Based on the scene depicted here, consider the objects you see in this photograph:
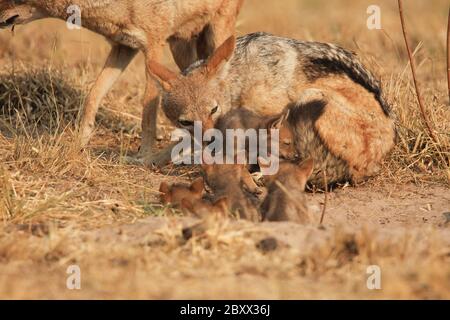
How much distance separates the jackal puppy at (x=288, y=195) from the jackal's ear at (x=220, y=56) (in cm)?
108

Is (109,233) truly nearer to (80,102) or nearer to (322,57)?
(322,57)

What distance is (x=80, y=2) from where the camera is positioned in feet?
23.6

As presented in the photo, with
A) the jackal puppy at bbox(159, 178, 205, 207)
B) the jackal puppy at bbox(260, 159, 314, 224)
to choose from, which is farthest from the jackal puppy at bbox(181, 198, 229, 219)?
the jackal puppy at bbox(260, 159, 314, 224)

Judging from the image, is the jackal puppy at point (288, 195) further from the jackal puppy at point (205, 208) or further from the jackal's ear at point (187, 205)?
the jackal's ear at point (187, 205)

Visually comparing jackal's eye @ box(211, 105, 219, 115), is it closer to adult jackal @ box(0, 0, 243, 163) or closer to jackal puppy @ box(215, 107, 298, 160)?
jackal puppy @ box(215, 107, 298, 160)

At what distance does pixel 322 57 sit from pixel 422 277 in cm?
294

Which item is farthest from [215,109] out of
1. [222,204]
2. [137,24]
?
[222,204]

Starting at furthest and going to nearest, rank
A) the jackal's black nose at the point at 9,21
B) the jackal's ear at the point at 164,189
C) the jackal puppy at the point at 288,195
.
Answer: the jackal's black nose at the point at 9,21, the jackal's ear at the point at 164,189, the jackal puppy at the point at 288,195

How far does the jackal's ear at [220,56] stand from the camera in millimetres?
6684

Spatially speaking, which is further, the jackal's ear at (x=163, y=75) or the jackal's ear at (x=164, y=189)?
the jackal's ear at (x=163, y=75)

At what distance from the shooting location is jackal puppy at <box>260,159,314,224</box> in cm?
559

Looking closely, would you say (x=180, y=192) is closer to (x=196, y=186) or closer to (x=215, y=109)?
(x=196, y=186)

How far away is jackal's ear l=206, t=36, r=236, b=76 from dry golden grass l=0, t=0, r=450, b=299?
2.98 feet

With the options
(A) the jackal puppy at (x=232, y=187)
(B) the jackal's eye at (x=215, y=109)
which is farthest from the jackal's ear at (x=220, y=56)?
(A) the jackal puppy at (x=232, y=187)
